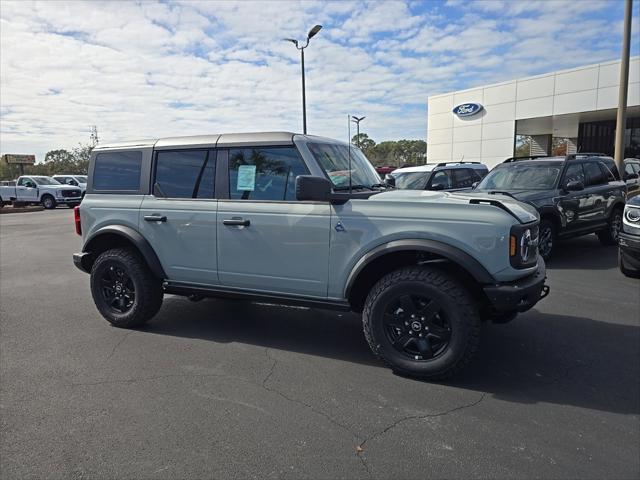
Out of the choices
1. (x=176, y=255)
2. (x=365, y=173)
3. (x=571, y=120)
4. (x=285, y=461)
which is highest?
(x=571, y=120)

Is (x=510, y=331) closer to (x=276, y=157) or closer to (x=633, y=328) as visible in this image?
(x=633, y=328)

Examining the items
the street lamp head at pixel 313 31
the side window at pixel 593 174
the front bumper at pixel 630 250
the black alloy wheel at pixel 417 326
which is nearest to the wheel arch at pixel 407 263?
the black alloy wheel at pixel 417 326

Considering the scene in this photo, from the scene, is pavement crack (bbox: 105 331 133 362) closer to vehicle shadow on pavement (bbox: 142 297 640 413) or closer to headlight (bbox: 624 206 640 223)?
vehicle shadow on pavement (bbox: 142 297 640 413)

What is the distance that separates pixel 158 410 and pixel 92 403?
0.53 metres

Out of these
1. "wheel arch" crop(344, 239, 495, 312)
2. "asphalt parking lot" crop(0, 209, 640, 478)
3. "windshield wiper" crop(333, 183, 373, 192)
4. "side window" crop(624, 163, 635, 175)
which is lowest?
"asphalt parking lot" crop(0, 209, 640, 478)

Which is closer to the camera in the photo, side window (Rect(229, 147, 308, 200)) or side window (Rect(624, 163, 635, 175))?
side window (Rect(229, 147, 308, 200))

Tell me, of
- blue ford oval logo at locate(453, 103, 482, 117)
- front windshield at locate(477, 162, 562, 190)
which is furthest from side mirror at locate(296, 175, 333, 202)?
blue ford oval logo at locate(453, 103, 482, 117)

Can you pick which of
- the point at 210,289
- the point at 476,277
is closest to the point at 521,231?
the point at 476,277

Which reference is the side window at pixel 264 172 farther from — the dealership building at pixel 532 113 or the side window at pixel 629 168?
the dealership building at pixel 532 113

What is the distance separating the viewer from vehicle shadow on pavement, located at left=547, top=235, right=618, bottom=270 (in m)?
7.81

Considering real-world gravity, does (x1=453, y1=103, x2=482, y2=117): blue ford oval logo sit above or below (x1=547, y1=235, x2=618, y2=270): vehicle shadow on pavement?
above

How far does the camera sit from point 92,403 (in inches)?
132

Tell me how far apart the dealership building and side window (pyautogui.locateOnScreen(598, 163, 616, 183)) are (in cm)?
1654

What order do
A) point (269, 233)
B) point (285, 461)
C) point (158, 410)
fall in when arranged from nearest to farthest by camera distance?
point (285, 461), point (158, 410), point (269, 233)
